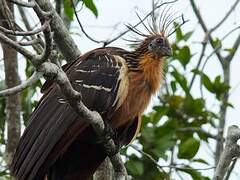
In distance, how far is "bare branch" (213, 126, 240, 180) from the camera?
4609mm

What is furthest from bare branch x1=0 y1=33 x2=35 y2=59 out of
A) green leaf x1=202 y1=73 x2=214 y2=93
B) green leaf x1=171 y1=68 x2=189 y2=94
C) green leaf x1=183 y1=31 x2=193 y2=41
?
green leaf x1=183 y1=31 x2=193 y2=41

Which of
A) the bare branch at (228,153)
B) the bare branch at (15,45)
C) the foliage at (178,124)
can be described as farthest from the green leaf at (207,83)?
the bare branch at (15,45)

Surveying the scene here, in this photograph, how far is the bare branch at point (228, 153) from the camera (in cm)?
461

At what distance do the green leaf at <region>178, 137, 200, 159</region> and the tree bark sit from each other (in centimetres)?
137

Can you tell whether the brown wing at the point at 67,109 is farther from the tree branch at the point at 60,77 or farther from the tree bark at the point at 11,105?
the tree bark at the point at 11,105

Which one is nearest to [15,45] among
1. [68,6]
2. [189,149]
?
[68,6]

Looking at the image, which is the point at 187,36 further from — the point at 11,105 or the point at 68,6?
the point at 11,105

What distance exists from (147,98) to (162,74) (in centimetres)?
31

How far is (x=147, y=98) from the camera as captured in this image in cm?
555

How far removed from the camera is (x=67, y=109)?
201 inches

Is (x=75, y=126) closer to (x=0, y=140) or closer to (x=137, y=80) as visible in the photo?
(x=137, y=80)

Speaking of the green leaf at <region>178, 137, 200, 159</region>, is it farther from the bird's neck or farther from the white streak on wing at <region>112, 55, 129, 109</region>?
the white streak on wing at <region>112, 55, 129, 109</region>

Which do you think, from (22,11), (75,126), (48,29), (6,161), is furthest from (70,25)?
(48,29)

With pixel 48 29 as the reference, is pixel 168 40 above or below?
below
